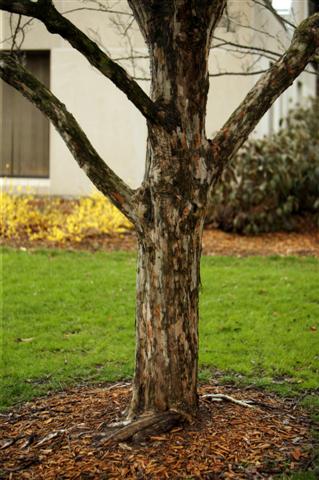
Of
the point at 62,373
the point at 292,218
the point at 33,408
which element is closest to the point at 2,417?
the point at 33,408

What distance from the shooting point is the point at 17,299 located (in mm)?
7629

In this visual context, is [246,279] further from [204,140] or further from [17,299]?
[204,140]

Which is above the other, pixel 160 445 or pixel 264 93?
pixel 264 93

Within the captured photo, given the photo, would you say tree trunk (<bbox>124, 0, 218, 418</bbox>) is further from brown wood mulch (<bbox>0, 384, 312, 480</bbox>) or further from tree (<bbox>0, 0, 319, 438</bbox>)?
brown wood mulch (<bbox>0, 384, 312, 480</bbox>)

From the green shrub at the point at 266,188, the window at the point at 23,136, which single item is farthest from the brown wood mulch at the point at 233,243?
the window at the point at 23,136

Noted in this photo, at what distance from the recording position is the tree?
4.07m

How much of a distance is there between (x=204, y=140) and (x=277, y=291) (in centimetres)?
398

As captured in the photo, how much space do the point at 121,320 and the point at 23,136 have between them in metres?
9.02

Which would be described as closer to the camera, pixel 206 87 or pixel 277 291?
pixel 206 87

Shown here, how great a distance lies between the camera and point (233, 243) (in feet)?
34.4

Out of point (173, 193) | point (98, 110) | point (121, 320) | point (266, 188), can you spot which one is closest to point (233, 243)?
point (266, 188)

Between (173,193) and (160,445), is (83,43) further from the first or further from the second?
(160,445)

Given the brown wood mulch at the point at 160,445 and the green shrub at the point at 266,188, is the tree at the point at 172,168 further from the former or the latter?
the green shrub at the point at 266,188

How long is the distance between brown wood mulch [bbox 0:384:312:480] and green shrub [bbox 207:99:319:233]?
646cm
